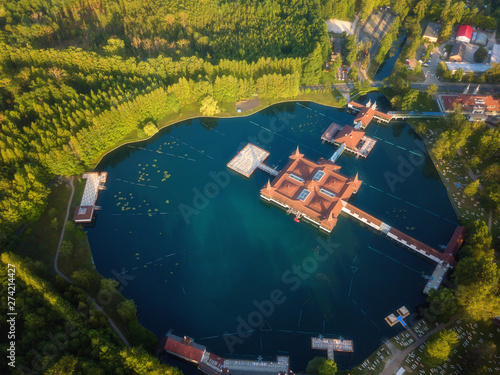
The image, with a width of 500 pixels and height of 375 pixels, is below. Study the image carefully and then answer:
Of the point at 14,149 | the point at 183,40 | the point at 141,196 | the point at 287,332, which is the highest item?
the point at 183,40

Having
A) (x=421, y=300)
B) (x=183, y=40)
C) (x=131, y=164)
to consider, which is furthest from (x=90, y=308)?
(x=183, y=40)

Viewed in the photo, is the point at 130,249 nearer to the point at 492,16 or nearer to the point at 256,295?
the point at 256,295

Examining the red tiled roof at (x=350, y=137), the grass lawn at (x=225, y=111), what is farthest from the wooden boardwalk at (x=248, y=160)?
the red tiled roof at (x=350, y=137)

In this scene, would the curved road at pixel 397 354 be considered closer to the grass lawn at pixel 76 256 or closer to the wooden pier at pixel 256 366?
the wooden pier at pixel 256 366

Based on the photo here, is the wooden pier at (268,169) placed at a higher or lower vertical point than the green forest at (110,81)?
lower

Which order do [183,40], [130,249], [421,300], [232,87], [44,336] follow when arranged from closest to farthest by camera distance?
[44,336]
[421,300]
[130,249]
[232,87]
[183,40]

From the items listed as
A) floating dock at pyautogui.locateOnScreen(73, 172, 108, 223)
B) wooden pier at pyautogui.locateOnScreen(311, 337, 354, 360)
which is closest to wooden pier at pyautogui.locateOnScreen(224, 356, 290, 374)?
wooden pier at pyautogui.locateOnScreen(311, 337, 354, 360)
